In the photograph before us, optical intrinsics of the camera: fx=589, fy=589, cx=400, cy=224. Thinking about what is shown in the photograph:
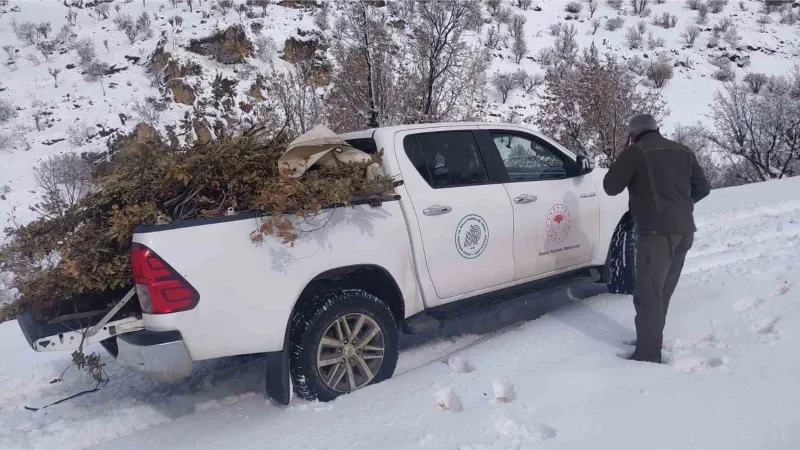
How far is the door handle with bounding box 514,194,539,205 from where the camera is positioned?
15.4 ft

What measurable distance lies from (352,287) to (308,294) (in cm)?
37

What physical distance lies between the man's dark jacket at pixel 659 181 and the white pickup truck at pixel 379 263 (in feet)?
3.29

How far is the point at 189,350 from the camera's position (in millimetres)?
3318

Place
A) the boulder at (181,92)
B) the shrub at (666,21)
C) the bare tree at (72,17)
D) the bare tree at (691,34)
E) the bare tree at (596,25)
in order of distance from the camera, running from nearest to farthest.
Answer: the boulder at (181,92) → the bare tree at (72,17) → the bare tree at (691,34) → the bare tree at (596,25) → the shrub at (666,21)

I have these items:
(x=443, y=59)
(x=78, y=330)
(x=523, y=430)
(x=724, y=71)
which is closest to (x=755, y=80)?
(x=724, y=71)

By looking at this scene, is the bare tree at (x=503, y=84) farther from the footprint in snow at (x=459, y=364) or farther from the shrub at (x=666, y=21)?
the footprint in snow at (x=459, y=364)

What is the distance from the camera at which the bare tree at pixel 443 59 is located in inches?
555

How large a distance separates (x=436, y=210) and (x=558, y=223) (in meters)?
1.32

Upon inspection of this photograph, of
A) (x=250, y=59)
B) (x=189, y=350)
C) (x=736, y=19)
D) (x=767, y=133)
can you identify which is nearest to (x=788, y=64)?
(x=736, y=19)

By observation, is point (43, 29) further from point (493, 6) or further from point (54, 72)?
point (493, 6)

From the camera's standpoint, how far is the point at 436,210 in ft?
13.9

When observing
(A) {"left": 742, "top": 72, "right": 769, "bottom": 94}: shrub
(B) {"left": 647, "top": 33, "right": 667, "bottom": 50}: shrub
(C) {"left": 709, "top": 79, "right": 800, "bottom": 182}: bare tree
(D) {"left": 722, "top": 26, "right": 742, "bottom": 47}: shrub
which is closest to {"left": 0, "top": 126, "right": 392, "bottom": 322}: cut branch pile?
(C) {"left": 709, "top": 79, "right": 800, "bottom": 182}: bare tree

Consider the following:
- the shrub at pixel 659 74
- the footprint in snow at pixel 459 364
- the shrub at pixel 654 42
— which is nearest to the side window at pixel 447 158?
the footprint in snow at pixel 459 364

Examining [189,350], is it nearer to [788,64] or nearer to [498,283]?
[498,283]
